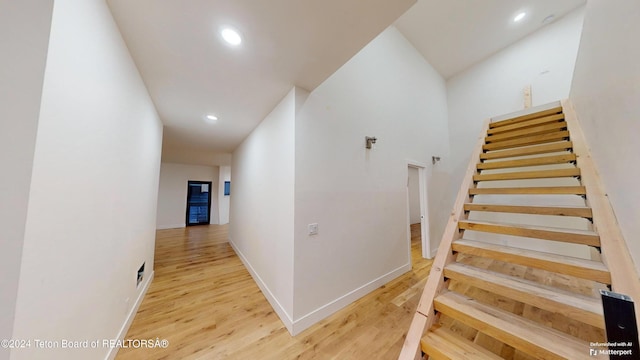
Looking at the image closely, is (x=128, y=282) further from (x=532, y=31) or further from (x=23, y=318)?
(x=532, y=31)

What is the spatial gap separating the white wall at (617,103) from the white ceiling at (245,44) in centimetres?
130

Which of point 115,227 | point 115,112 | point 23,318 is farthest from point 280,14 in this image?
point 115,227

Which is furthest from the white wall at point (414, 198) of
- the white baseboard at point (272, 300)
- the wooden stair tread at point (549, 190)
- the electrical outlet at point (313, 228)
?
the white baseboard at point (272, 300)

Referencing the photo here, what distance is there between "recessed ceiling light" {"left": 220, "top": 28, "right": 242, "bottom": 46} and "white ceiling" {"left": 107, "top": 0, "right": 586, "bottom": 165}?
5 centimetres

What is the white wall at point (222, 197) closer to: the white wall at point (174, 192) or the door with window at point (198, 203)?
the door with window at point (198, 203)

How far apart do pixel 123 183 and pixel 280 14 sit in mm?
1992

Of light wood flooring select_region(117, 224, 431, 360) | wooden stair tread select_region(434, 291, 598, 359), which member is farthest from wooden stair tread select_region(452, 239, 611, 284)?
light wood flooring select_region(117, 224, 431, 360)

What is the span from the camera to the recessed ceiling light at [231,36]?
54.5 inches

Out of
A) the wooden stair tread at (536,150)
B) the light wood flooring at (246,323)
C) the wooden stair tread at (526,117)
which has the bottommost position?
the light wood flooring at (246,323)

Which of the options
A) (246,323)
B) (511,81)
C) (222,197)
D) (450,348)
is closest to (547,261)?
(450,348)

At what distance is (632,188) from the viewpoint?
105cm

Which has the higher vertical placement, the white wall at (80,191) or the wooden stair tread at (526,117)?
the wooden stair tread at (526,117)

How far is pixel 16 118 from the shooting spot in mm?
743

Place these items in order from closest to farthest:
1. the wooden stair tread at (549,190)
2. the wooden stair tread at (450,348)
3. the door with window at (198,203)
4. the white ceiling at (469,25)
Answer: the wooden stair tread at (450,348), the wooden stair tread at (549,190), the white ceiling at (469,25), the door with window at (198,203)
